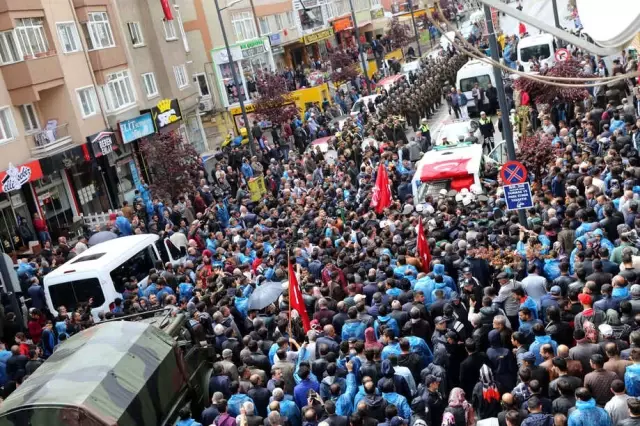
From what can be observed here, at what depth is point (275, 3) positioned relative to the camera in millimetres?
56312

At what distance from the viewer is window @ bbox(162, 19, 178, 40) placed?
3900cm

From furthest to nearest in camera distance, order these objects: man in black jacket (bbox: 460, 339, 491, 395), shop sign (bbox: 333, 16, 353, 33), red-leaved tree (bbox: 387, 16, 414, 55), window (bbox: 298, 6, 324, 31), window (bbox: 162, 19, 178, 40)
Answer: shop sign (bbox: 333, 16, 353, 33) < red-leaved tree (bbox: 387, 16, 414, 55) < window (bbox: 298, 6, 324, 31) < window (bbox: 162, 19, 178, 40) < man in black jacket (bbox: 460, 339, 491, 395)

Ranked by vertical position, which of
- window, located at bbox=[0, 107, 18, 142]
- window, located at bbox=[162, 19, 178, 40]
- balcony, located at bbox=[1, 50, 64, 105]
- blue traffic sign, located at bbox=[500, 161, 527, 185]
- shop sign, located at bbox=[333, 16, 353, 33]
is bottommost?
blue traffic sign, located at bbox=[500, 161, 527, 185]

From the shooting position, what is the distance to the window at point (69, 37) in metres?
30.3

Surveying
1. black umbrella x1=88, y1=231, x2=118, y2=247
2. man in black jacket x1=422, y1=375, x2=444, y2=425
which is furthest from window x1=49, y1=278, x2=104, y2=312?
man in black jacket x1=422, y1=375, x2=444, y2=425

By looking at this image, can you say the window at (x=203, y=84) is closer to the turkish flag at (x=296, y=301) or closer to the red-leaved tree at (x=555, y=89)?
the red-leaved tree at (x=555, y=89)

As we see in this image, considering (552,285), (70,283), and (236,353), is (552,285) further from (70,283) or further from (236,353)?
(70,283)

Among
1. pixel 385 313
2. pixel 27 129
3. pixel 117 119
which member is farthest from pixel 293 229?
pixel 117 119

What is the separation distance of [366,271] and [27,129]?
1829cm

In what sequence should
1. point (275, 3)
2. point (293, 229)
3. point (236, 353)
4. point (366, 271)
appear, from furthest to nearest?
point (275, 3)
point (293, 229)
point (366, 271)
point (236, 353)

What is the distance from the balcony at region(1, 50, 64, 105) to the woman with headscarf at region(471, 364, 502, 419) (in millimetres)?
22416

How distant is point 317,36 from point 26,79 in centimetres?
3240

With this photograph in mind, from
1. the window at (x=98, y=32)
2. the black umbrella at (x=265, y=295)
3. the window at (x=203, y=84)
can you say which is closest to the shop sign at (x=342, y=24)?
the window at (x=203, y=84)

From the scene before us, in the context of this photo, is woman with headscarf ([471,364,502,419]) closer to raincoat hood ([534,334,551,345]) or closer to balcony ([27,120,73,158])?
raincoat hood ([534,334,551,345])
